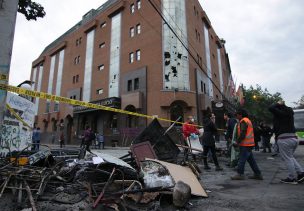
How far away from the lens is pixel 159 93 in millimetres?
21812

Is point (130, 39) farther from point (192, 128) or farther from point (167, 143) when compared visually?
point (167, 143)

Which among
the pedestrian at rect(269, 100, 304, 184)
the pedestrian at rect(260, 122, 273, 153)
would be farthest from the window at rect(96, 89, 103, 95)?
the pedestrian at rect(269, 100, 304, 184)

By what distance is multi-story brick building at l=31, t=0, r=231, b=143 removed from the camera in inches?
878

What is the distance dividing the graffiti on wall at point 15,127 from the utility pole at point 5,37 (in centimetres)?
296

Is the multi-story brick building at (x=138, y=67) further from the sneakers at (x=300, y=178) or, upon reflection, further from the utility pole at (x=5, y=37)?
the utility pole at (x=5, y=37)

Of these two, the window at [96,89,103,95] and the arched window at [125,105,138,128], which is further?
the window at [96,89,103,95]

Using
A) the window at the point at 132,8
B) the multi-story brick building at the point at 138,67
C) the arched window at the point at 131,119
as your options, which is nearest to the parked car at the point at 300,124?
the multi-story brick building at the point at 138,67

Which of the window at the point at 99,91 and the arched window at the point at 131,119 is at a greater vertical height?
the window at the point at 99,91

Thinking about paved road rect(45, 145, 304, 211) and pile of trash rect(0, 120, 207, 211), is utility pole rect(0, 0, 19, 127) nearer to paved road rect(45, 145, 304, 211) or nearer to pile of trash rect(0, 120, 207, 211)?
pile of trash rect(0, 120, 207, 211)

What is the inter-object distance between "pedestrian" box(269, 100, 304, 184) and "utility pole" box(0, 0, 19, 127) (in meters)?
5.58

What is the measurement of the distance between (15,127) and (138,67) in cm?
1870

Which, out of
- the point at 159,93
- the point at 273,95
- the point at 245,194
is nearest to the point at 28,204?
the point at 245,194

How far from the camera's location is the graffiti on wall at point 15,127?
241 inches

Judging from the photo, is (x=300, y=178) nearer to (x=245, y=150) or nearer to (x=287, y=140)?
(x=287, y=140)
